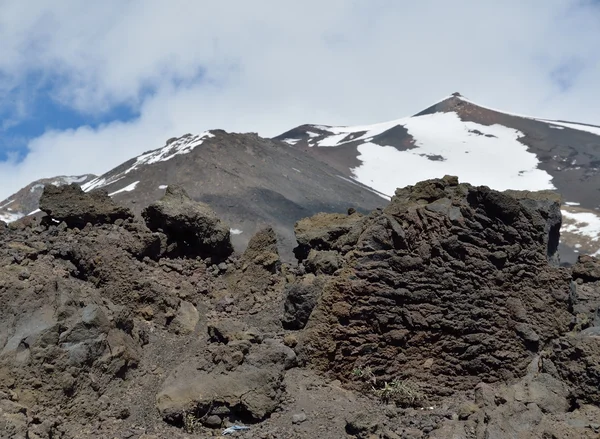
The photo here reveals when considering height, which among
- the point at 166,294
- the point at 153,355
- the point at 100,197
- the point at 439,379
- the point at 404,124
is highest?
the point at 404,124

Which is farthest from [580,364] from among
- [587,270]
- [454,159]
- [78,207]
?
[454,159]

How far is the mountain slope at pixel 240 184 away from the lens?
22.1 m

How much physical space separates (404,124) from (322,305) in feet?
206

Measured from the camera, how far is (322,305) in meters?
6.93

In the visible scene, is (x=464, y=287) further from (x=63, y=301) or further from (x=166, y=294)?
(x=63, y=301)

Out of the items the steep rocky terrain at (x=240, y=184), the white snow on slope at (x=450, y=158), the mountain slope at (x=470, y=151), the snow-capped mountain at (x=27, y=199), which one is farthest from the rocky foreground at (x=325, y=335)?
the white snow on slope at (x=450, y=158)

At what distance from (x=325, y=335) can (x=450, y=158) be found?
52.6 m

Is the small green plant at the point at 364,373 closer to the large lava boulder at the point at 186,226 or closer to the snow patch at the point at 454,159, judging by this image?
the large lava boulder at the point at 186,226

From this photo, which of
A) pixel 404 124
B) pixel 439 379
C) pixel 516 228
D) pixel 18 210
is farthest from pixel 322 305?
pixel 404 124

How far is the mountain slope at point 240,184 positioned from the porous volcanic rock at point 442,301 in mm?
11717

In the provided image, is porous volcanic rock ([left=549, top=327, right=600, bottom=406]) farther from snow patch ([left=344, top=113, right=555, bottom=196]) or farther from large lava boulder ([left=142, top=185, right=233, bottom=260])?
snow patch ([left=344, top=113, right=555, bottom=196])

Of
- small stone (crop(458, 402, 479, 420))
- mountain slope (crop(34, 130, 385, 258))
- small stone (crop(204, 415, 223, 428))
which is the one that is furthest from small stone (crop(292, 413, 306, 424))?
mountain slope (crop(34, 130, 385, 258))

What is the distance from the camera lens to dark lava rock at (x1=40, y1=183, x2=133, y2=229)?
9.15 meters

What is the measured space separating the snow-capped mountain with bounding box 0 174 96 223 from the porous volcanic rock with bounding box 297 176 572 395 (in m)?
36.1
